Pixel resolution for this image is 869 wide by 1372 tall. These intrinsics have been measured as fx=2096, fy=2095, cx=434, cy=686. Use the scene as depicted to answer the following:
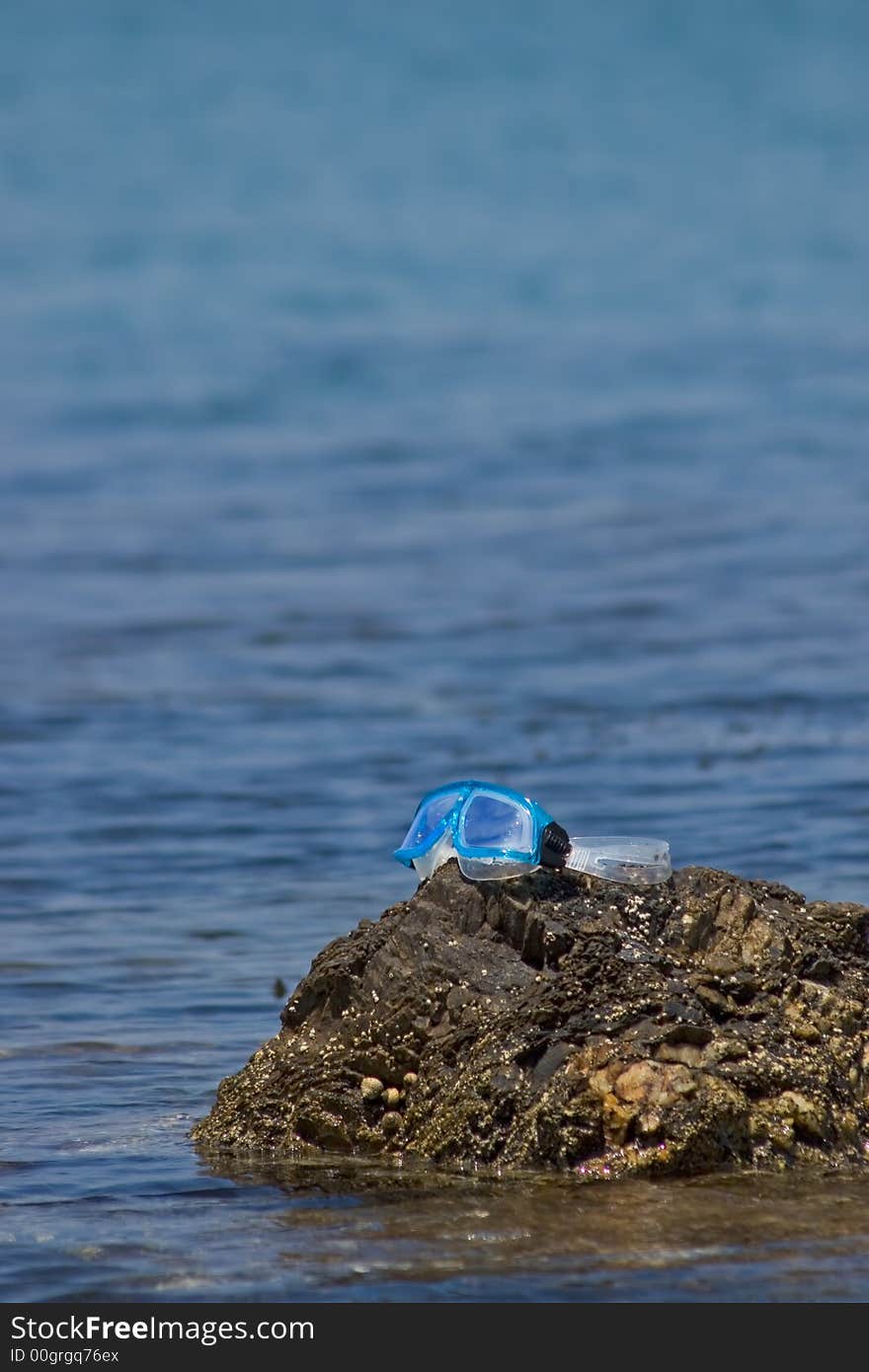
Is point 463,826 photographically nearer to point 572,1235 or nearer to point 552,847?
point 552,847

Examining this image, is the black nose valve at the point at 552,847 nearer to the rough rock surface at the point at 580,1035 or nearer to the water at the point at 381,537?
the rough rock surface at the point at 580,1035

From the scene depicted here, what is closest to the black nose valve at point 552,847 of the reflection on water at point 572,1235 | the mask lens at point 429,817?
the mask lens at point 429,817

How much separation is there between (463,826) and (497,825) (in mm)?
79

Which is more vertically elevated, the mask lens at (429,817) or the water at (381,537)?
the water at (381,537)

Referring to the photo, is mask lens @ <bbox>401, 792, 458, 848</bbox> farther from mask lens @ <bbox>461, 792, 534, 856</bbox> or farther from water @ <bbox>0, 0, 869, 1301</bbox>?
water @ <bbox>0, 0, 869, 1301</bbox>

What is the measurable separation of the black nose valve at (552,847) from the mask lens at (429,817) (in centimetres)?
27

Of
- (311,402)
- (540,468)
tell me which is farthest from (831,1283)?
(311,402)

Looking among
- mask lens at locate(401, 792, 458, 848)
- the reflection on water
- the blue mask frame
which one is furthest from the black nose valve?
the reflection on water

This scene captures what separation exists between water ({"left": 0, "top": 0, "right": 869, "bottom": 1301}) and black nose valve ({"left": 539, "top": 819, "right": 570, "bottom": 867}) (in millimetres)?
732

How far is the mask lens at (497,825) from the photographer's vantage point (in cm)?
461

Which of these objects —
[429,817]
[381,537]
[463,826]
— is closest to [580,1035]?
[463,826]

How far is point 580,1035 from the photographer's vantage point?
436 centimetres

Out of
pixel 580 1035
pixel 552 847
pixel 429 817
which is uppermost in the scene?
pixel 429 817

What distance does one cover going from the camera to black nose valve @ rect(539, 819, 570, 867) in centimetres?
460
